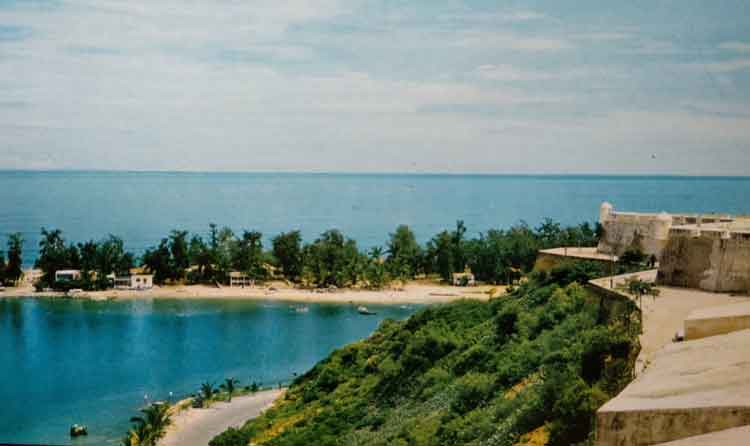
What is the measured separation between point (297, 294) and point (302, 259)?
14.4ft

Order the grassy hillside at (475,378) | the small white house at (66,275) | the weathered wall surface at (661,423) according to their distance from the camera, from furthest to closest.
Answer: the small white house at (66,275) → the grassy hillside at (475,378) → the weathered wall surface at (661,423)

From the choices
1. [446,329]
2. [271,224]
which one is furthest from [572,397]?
[271,224]

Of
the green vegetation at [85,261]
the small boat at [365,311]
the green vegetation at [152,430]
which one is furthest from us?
the green vegetation at [85,261]

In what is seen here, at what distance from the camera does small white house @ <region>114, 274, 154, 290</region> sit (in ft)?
199

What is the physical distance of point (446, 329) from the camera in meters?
22.4

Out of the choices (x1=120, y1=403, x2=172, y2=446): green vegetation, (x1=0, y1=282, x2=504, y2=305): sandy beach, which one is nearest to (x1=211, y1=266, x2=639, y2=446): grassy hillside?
(x1=120, y1=403, x2=172, y2=446): green vegetation

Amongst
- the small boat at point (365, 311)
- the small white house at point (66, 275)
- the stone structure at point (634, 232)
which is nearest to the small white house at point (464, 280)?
the small boat at point (365, 311)

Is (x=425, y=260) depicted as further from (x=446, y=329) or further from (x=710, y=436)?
(x=710, y=436)

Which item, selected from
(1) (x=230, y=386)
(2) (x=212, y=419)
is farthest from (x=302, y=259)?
(2) (x=212, y=419)

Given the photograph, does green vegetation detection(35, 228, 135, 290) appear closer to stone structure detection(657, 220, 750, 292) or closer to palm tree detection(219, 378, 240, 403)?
palm tree detection(219, 378, 240, 403)

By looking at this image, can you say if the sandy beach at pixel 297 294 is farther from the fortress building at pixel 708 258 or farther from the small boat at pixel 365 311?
the fortress building at pixel 708 258

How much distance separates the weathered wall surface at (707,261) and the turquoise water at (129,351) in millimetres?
19884

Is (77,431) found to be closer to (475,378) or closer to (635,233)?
(475,378)

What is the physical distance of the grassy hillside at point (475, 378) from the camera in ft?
35.9
